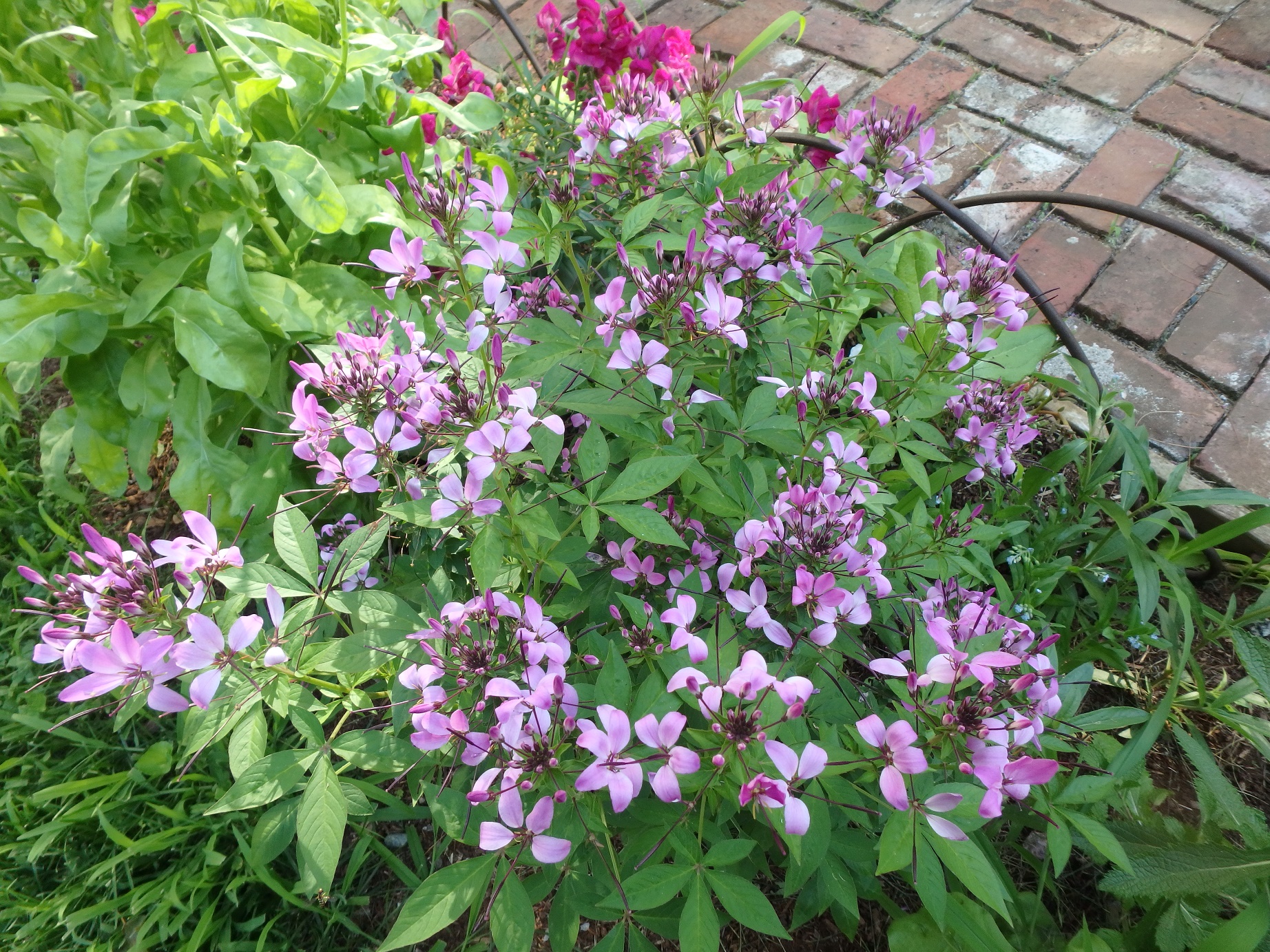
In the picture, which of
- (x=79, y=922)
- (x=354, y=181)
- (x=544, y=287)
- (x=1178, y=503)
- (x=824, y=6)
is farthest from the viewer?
(x=824, y=6)

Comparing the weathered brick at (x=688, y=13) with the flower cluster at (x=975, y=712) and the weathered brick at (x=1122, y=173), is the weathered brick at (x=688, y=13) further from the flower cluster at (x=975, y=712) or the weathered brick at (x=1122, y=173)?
the flower cluster at (x=975, y=712)

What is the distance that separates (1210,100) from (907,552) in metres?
2.22

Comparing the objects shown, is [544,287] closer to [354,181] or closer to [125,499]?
[354,181]

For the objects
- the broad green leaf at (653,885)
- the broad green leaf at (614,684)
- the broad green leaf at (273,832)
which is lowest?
the broad green leaf at (273,832)

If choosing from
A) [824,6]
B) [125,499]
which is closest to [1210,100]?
[824,6]

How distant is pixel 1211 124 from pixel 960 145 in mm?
757

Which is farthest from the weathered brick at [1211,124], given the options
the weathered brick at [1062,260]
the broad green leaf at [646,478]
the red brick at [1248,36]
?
the broad green leaf at [646,478]

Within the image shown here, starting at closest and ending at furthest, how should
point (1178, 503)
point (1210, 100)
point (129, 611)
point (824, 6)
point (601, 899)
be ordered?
point (129, 611)
point (601, 899)
point (1178, 503)
point (1210, 100)
point (824, 6)

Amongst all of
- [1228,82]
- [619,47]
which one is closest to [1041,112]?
[1228,82]

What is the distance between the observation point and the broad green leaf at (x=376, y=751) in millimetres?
979

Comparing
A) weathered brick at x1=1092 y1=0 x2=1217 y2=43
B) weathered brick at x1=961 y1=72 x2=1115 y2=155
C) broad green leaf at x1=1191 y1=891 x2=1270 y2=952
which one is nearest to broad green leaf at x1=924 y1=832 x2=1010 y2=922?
broad green leaf at x1=1191 y1=891 x2=1270 y2=952

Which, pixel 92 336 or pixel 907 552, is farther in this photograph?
pixel 92 336

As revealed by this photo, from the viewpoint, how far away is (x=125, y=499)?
2.17 metres

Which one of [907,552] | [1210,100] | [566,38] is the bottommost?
[907,552]
